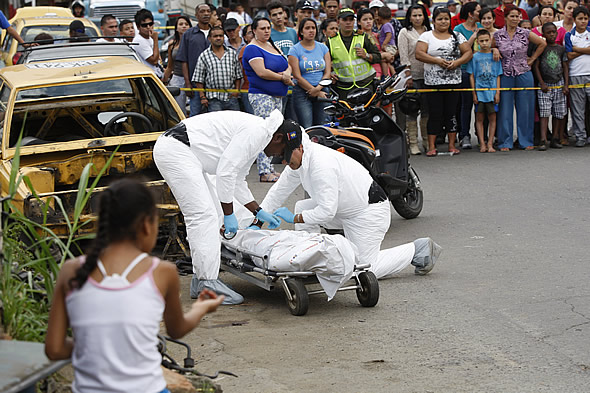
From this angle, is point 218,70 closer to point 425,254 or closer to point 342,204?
point 342,204

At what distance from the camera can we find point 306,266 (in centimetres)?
636

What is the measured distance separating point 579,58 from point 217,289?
8.75 m

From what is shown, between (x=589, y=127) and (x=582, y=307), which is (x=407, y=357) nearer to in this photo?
(x=582, y=307)

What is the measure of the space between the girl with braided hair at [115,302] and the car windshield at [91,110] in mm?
5284

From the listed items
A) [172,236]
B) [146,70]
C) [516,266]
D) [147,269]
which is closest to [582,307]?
[516,266]

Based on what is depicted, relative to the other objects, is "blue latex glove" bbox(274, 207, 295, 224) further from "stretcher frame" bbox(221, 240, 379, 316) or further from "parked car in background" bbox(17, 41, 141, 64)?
"parked car in background" bbox(17, 41, 141, 64)

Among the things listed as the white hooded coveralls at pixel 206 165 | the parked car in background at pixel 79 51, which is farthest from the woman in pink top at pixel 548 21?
the white hooded coveralls at pixel 206 165

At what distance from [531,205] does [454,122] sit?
11.6 feet

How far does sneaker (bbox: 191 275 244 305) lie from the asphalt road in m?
0.09

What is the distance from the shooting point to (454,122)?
13320 mm

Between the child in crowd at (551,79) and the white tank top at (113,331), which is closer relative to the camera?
the white tank top at (113,331)

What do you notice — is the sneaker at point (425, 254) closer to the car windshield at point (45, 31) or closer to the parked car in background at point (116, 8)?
the car windshield at point (45, 31)

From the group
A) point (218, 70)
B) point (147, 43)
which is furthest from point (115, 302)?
point (147, 43)

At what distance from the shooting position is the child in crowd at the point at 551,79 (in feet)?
43.8
